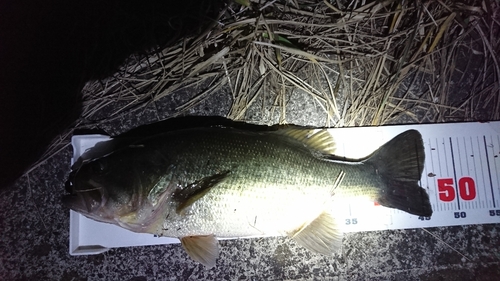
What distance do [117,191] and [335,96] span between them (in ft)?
4.47

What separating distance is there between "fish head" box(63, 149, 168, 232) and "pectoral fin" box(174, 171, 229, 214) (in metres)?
0.11

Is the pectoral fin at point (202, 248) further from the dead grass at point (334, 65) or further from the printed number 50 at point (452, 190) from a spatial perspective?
the printed number 50 at point (452, 190)

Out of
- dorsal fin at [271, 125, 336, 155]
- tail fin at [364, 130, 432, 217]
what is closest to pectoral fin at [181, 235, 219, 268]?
dorsal fin at [271, 125, 336, 155]

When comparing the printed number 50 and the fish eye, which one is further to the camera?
the printed number 50

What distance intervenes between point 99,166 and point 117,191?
0.16m

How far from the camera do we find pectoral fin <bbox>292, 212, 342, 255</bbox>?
1872 millimetres

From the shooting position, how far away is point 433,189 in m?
2.03

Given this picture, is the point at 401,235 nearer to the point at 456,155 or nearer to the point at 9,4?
the point at 456,155

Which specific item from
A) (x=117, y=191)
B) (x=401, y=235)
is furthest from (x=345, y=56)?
(x=117, y=191)

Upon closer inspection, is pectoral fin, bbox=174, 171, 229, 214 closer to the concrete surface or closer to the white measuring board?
the white measuring board

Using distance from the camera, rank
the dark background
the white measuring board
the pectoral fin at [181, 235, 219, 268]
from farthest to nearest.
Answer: the dark background
the white measuring board
the pectoral fin at [181, 235, 219, 268]

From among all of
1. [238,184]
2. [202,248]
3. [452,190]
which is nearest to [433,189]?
[452,190]

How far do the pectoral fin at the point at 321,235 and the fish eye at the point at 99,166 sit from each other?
102 cm

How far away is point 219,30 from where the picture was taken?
2072 mm
